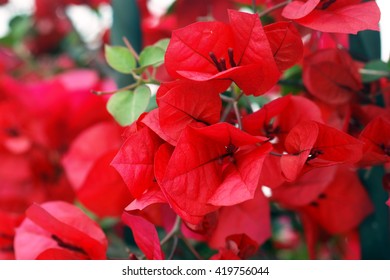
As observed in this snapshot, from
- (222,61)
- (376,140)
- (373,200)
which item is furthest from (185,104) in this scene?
(373,200)

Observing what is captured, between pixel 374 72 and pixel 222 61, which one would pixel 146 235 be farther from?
pixel 374 72

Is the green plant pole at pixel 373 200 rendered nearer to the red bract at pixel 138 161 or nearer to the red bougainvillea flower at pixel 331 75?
the red bougainvillea flower at pixel 331 75

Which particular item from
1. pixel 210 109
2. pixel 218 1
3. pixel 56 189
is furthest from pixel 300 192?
pixel 56 189

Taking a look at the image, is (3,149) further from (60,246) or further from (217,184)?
(217,184)

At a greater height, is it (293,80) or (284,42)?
(284,42)

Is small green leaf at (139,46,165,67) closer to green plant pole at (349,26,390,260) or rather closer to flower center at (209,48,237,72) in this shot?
flower center at (209,48,237,72)

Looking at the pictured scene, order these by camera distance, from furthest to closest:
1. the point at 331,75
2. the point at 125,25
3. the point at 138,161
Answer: the point at 125,25, the point at 331,75, the point at 138,161

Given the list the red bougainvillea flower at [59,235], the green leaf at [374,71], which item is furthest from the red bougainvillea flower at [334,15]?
the red bougainvillea flower at [59,235]
